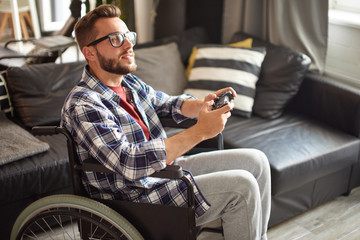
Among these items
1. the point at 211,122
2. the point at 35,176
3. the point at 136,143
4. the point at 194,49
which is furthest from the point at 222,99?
the point at 194,49

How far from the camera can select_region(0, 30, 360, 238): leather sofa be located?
2.06 m

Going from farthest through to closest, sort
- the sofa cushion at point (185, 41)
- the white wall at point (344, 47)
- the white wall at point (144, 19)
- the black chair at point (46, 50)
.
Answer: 1. the white wall at point (144, 19)
2. the sofa cushion at point (185, 41)
3. the black chair at point (46, 50)
4. the white wall at point (344, 47)

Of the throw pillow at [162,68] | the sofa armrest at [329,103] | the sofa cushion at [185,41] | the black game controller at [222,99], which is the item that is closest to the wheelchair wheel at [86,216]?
the black game controller at [222,99]

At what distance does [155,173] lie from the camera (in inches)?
56.2

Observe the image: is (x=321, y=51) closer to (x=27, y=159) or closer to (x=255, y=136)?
(x=255, y=136)

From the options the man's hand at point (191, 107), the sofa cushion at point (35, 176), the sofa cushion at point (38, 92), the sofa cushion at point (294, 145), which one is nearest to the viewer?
the man's hand at point (191, 107)

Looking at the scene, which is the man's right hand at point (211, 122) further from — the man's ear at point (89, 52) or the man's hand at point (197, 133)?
the man's ear at point (89, 52)

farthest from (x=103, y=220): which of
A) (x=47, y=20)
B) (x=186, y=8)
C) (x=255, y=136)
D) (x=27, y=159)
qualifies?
(x=47, y=20)

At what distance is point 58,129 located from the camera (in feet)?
4.75

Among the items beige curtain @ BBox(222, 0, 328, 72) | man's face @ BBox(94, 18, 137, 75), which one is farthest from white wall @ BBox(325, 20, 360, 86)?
man's face @ BBox(94, 18, 137, 75)

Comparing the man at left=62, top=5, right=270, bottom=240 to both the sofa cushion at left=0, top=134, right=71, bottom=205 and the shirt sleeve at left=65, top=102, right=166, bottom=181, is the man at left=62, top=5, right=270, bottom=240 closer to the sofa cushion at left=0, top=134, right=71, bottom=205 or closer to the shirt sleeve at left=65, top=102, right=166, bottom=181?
the shirt sleeve at left=65, top=102, right=166, bottom=181

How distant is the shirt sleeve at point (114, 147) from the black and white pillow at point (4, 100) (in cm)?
111

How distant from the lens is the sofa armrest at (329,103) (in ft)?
7.82

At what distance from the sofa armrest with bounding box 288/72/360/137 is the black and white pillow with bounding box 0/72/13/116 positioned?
159 cm
